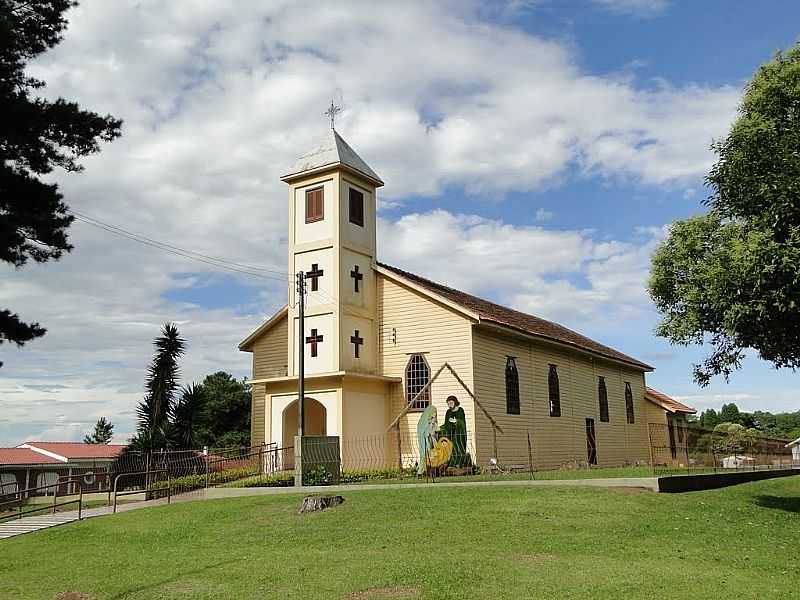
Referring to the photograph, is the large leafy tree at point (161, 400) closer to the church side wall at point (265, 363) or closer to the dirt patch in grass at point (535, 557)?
the church side wall at point (265, 363)

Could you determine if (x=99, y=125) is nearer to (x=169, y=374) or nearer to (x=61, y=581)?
(x=61, y=581)

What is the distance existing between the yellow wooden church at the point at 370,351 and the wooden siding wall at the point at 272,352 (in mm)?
50

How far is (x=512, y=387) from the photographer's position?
29.8 meters

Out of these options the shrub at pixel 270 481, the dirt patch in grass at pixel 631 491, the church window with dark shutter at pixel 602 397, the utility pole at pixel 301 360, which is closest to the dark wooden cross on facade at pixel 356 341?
the utility pole at pixel 301 360

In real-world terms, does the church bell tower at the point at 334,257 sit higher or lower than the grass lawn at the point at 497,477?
higher

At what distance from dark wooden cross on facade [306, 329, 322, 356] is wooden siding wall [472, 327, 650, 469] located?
5.51m

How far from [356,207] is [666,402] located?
25.7 metres

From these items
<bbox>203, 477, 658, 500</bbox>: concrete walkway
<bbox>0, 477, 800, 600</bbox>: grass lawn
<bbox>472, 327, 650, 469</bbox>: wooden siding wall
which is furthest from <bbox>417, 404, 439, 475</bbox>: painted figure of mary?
<bbox>0, 477, 800, 600</bbox>: grass lawn

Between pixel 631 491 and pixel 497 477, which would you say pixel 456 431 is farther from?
pixel 631 491

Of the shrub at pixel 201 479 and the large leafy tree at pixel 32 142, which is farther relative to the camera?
the shrub at pixel 201 479

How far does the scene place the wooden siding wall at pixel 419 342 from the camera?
27328 millimetres

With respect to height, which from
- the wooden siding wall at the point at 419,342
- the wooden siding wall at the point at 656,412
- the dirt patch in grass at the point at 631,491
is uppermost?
the wooden siding wall at the point at 419,342

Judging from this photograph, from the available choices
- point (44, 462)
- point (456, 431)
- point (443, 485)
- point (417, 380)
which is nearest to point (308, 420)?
point (417, 380)

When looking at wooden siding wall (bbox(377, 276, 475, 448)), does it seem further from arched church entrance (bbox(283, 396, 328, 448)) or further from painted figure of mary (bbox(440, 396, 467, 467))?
arched church entrance (bbox(283, 396, 328, 448))
